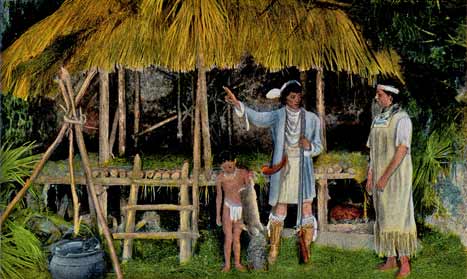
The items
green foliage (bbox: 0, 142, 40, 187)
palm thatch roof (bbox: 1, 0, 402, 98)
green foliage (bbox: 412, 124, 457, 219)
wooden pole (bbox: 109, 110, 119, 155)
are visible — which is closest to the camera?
palm thatch roof (bbox: 1, 0, 402, 98)

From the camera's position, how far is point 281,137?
33.8 ft

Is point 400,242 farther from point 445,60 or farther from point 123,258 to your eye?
point 123,258

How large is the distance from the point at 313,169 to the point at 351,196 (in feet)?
3.91

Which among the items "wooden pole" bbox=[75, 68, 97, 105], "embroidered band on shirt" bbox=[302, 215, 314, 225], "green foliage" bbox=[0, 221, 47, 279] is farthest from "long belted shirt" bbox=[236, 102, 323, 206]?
"green foliage" bbox=[0, 221, 47, 279]

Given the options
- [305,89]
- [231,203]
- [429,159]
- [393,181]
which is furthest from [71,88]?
[429,159]

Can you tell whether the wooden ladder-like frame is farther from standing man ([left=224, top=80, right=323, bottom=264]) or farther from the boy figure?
standing man ([left=224, top=80, right=323, bottom=264])

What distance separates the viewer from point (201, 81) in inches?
398

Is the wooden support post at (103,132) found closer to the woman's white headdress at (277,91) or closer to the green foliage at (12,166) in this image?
the green foliage at (12,166)

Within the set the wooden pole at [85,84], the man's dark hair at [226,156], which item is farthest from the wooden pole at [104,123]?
the man's dark hair at [226,156]

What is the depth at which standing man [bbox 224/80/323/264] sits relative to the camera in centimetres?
1027

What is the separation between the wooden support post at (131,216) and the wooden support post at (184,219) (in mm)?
534

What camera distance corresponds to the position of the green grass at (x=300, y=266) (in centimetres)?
1016

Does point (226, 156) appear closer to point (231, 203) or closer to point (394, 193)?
point (231, 203)

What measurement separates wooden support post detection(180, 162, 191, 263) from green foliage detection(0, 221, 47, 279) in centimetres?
159
